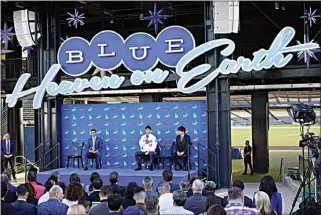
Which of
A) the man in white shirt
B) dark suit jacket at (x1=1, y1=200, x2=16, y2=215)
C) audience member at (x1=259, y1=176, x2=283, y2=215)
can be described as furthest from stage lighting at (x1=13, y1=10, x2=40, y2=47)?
audience member at (x1=259, y1=176, x2=283, y2=215)

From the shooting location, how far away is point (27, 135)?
778 inches

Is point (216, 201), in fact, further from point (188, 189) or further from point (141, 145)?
point (141, 145)

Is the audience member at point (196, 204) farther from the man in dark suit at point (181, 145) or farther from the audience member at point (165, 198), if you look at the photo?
the man in dark suit at point (181, 145)

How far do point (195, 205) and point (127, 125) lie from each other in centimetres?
853

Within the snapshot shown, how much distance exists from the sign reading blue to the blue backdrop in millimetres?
938

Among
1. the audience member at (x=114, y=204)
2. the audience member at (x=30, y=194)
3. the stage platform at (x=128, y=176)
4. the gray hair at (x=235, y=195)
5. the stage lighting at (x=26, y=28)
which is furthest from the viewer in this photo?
the stage lighting at (x=26, y=28)

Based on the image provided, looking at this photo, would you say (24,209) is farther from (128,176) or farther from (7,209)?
(128,176)

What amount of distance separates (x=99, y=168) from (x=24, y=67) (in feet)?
23.6

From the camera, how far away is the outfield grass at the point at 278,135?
111 ft

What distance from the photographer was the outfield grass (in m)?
33.9

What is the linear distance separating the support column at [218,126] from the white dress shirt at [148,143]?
4.96 ft

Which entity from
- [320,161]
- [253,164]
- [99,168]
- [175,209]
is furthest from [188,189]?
[253,164]

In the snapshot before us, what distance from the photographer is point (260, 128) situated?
57.9ft

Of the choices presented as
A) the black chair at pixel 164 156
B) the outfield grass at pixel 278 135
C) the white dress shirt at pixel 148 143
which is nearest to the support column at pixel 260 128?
the black chair at pixel 164 156
